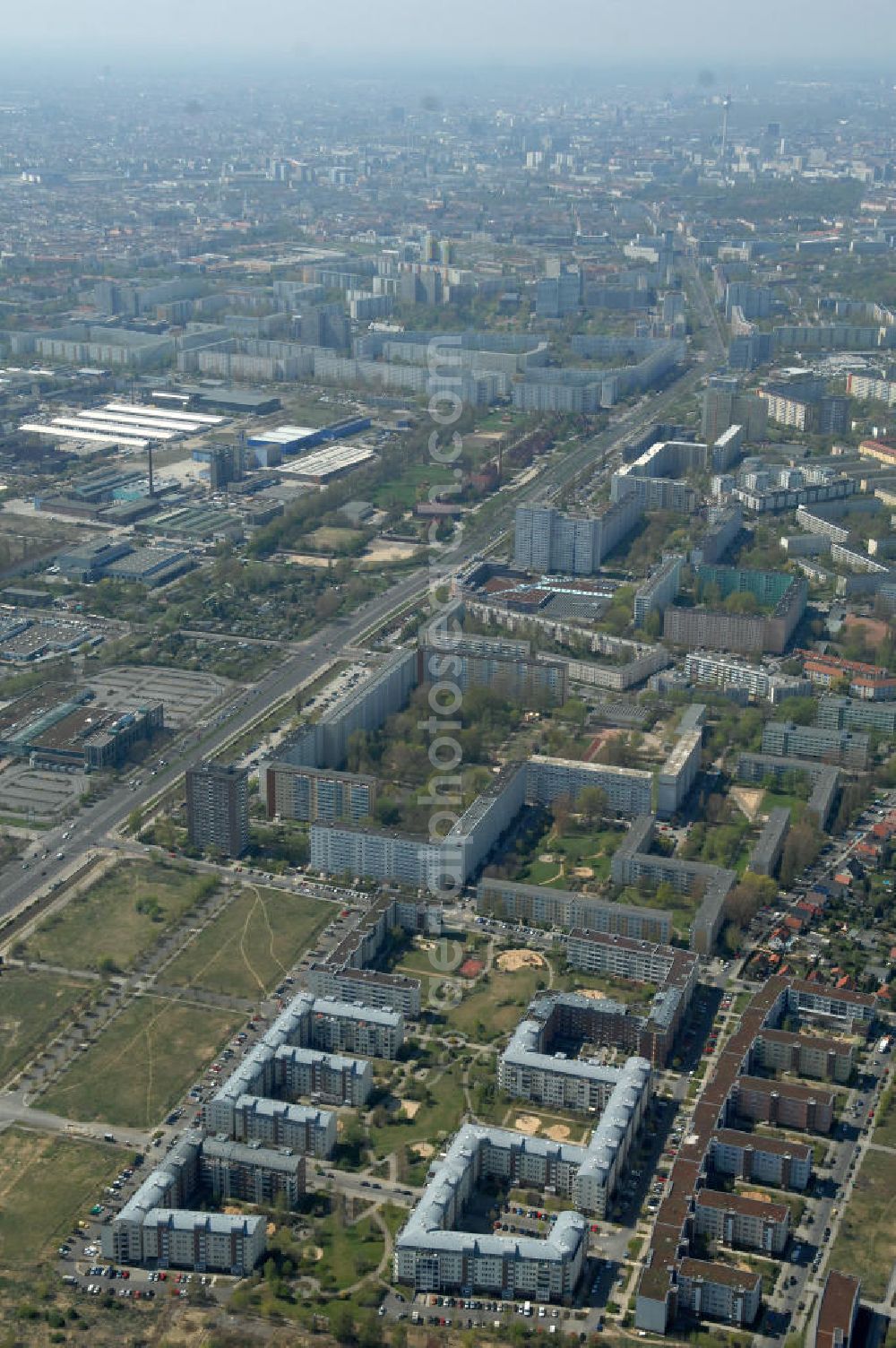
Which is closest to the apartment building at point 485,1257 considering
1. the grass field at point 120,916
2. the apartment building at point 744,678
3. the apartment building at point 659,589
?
the grass field at point 120,916

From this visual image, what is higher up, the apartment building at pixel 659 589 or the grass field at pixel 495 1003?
the apartment building at pixel 659 589

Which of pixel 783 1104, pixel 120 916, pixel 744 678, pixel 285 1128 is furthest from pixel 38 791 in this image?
pixel 783 1104

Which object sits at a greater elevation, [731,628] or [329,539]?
[731,628]

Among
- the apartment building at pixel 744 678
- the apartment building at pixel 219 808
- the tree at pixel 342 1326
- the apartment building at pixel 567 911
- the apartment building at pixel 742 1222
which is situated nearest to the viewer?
the tree at pixel 342 1326

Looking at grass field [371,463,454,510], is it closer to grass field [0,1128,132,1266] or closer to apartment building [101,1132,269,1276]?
grass field [0,1128,132,1266]

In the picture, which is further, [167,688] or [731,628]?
[731,628]

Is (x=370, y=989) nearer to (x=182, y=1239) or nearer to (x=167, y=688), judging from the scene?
(x=182, y=1239)

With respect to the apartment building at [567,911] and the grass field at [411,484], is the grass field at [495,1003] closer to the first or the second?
the apartment building at [567,911]
